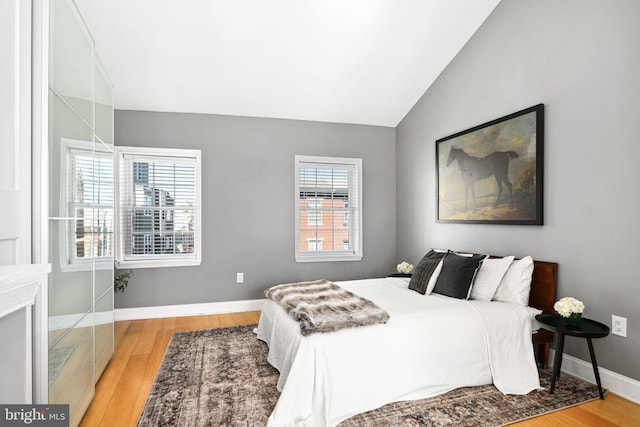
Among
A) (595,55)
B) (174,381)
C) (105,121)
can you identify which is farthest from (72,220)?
(595,55)

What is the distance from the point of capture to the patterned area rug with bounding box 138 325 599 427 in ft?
6.58

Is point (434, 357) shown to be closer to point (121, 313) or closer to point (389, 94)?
point (389, 94)

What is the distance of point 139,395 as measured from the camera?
91.6 inches

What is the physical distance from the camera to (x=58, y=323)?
1737 mm

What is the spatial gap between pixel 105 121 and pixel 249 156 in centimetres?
187

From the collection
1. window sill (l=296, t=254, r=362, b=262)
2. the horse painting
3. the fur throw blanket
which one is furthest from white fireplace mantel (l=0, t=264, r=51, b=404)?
window sill (l=296, t=254, r=362, b=262)

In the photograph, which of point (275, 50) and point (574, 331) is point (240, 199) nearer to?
point (275, 50)

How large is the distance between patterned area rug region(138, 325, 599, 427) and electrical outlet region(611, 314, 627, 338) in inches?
17.4

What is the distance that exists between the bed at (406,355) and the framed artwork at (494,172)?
0.60m

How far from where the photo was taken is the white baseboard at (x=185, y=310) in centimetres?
399

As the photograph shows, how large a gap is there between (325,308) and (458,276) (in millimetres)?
1272

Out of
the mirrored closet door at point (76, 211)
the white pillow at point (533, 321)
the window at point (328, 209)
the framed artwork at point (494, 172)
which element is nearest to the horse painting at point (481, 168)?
the framed artwork at point (494, 172)

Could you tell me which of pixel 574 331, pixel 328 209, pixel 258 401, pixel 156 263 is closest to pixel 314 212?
pixel 328 209
